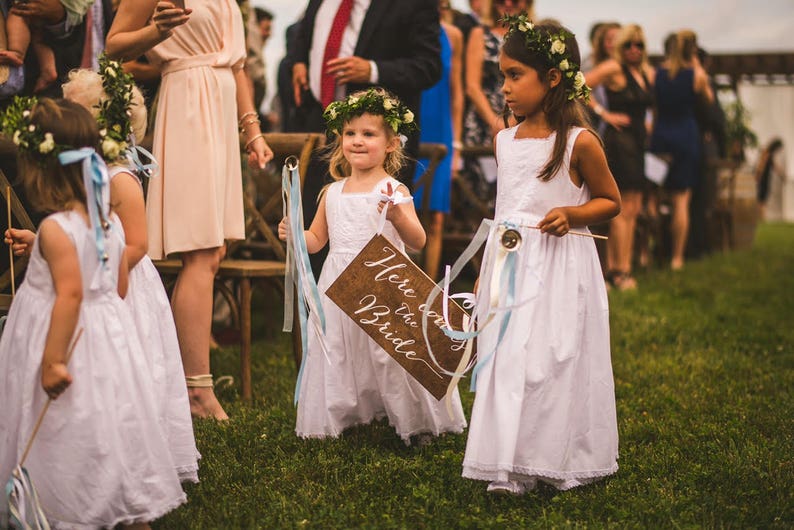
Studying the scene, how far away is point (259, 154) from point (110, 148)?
1.47m

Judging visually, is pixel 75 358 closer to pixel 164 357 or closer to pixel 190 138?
pixel 164 357

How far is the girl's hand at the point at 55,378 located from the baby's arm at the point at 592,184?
5.21 feet

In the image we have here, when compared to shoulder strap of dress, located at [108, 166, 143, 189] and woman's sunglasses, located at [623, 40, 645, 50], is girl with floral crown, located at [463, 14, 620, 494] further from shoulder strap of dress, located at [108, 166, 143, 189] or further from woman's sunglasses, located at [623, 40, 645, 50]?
woman's sunglasses, located at [623, 40, 645, 50]

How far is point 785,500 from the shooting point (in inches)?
135

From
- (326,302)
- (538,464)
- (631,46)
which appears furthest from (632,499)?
(631,46)

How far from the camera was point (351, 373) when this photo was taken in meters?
4.11

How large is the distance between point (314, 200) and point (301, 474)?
A: 1681mm

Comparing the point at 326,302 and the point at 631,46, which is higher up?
the point at 631,46

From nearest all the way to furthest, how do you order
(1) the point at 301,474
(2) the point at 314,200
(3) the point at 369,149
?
(1) the point at 301,474 < (3) the point at 369,149 < (2) the point at 314,200

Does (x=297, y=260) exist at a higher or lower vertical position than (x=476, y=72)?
lower

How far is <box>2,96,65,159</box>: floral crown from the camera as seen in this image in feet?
9.19

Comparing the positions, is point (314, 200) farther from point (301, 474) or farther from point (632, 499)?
point (632, 499)

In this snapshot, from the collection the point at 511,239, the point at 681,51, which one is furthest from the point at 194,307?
the point at 681,51

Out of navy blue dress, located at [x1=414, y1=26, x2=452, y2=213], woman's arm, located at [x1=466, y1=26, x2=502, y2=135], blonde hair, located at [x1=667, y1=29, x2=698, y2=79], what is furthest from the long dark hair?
blonde hair, located at [x1=667, y1=29, x2=698, y2=79]
